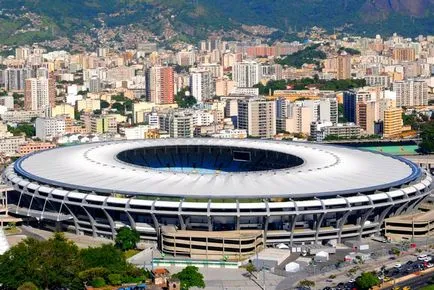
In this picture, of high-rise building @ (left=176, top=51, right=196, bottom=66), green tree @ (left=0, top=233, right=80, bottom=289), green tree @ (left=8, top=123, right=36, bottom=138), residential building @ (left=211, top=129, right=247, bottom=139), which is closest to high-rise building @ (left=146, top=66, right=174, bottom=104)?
green tree @ (left=8, top=123, right=36, bottom=138)

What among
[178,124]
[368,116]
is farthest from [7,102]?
[368,116]

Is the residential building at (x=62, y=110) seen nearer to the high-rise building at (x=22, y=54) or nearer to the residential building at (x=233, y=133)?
the residential building at (x=233, y=133)

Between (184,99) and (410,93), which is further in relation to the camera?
(184,99)

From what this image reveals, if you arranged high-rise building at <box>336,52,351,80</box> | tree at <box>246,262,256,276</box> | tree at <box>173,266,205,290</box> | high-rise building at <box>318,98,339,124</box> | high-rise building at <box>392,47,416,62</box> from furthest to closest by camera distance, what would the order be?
high-rise building at <box>392,47,416,62</box>
high-rise building at <box>336,52,351,80</box>
high-rise building at <box>318,98,339,124</box>
tree at <box>246,262,256,276</box>
tree at <box>173,266,205,290</box>

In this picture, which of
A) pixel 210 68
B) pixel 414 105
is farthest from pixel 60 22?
pixel 414 105

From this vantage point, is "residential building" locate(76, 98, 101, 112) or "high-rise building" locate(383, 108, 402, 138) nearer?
"high-rise building" locate(383, 108, 402, 138)

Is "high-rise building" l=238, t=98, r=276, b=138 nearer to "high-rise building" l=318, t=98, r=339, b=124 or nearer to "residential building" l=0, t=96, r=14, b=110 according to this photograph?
"high-rise building" l=318, t=98, r=339, b=124

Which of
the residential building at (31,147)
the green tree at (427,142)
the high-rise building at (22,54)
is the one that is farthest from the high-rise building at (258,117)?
the high-rise building at (22,54)

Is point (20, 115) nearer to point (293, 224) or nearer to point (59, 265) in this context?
point (293, 224)
